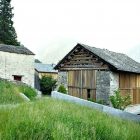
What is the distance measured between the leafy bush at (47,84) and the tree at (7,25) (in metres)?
10.3

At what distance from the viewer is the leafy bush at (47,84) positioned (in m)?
54.3

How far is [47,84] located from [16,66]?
850 cm

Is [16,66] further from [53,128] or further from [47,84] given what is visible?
[53,128]

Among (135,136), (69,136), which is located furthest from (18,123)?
(135,136)

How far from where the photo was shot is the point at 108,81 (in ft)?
96.0

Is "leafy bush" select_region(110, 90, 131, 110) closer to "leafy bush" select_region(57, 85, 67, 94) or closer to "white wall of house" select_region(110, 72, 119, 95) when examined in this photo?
"white wall of house" select_region(110, 72, 119, 95)

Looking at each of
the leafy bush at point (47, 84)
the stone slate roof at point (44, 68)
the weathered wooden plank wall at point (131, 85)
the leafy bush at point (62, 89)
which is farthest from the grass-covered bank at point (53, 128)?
the stone slate roof at point (44, 68)

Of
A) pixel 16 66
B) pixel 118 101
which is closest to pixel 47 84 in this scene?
pixel 16 66

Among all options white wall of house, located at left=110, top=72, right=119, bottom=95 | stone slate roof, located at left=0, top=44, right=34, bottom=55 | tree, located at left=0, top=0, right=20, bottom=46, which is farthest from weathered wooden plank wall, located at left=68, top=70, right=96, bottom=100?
tree, located at left=0, top=0, right=20, bottom=46

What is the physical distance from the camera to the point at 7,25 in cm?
6116

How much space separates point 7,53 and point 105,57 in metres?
20.5

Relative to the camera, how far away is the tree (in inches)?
2394

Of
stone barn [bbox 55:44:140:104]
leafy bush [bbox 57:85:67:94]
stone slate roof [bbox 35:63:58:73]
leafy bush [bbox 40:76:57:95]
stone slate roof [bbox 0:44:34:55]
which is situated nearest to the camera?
stone barn [bbox 55:44:140:104]

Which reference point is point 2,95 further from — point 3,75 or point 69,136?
point 3,75
